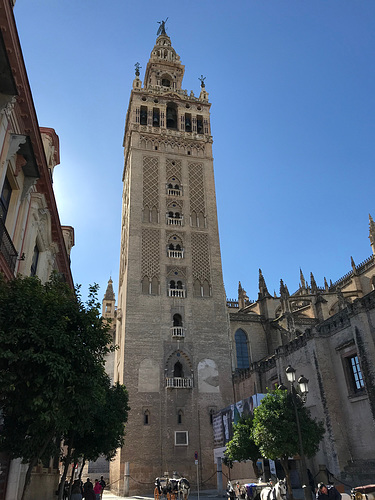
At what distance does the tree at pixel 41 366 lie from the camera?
7.56 meters

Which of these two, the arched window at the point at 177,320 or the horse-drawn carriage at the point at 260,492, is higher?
the arched window at the point at 177,320

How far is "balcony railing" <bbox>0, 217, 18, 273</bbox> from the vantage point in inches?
390

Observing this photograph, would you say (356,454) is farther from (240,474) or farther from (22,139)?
(22,139)

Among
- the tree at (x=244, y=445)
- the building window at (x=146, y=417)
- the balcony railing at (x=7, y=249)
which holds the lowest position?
the tree at (x=244, y=445)

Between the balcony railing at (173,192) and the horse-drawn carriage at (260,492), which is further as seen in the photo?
the balcony railing at (173,192)

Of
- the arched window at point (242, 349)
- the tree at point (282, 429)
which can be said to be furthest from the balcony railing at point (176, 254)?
the tree at point (282, 429)

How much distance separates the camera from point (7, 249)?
413 inches

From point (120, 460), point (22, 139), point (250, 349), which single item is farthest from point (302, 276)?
point (22, 139)

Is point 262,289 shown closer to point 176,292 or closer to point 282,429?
point 176,292

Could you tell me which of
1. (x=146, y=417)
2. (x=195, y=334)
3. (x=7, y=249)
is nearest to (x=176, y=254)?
(x=195, y=334)

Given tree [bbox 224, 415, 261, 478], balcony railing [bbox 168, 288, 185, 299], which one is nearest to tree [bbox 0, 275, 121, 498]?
tree [bbox 224, 415, 261, 478]

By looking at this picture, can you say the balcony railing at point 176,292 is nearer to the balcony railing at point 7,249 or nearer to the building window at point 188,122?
the building window at point 188,122

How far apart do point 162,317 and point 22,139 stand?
22220mm

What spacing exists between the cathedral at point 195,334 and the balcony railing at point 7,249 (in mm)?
14608
